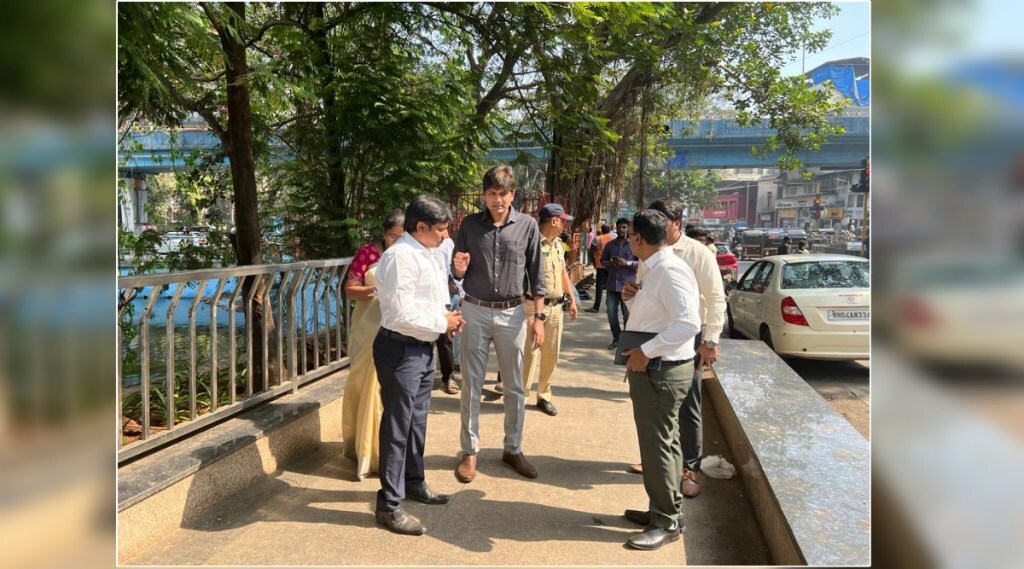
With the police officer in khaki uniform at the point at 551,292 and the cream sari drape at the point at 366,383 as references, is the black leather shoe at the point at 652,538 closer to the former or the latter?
the cream sari drape at the point at 366,383

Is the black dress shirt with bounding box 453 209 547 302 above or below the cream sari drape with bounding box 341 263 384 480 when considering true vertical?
above

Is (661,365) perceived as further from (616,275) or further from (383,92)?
(616,275)

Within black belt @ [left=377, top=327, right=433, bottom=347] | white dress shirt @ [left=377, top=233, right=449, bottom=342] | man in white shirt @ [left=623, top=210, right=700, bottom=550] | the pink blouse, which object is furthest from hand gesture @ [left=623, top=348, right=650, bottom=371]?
the pink blouse

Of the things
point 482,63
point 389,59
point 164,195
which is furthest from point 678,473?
point 164,195

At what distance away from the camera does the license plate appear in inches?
287

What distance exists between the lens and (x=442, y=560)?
305cm

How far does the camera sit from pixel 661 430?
125 inches

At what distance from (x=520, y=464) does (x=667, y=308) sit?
1539mm

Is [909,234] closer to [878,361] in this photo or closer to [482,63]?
[878,361]

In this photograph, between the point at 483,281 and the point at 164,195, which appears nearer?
the point at 483,281

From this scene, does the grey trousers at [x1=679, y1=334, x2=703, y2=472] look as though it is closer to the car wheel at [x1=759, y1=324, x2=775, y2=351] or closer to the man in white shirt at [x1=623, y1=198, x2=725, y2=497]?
the man in white shirt at [x1=623, y1=198, x2=725, y2=497]

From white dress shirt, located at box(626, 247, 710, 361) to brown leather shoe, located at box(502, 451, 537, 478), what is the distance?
128 cm

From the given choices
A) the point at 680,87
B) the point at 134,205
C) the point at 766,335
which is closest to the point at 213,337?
the point at 134,205

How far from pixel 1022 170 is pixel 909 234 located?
30 centimetres
